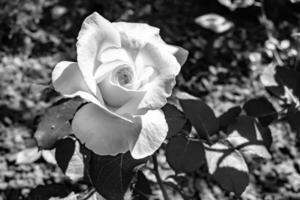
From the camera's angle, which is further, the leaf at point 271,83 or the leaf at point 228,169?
the leaf at point 271,83

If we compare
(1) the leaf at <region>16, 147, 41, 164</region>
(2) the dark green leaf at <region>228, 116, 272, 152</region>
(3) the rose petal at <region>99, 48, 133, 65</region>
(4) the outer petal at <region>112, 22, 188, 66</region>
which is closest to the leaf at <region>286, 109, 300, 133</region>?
(2) the dark green leaf at <region>228, 116, 272, 152</region>

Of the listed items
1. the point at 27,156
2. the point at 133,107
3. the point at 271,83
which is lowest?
the point at 27,156

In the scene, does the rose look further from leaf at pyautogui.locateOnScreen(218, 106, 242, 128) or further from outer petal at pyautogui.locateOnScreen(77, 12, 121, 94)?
leaf at pyautogui.locateOnScreen(218, 106, 242, 128)

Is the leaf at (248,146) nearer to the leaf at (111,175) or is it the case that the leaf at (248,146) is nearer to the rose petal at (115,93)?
the leaf at (111,175)

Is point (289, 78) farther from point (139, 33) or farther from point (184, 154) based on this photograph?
point (139, 33)

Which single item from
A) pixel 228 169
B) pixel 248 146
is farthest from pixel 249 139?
pixel 228 169

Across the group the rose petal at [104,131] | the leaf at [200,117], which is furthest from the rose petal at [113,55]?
the leaf at [200,117]
